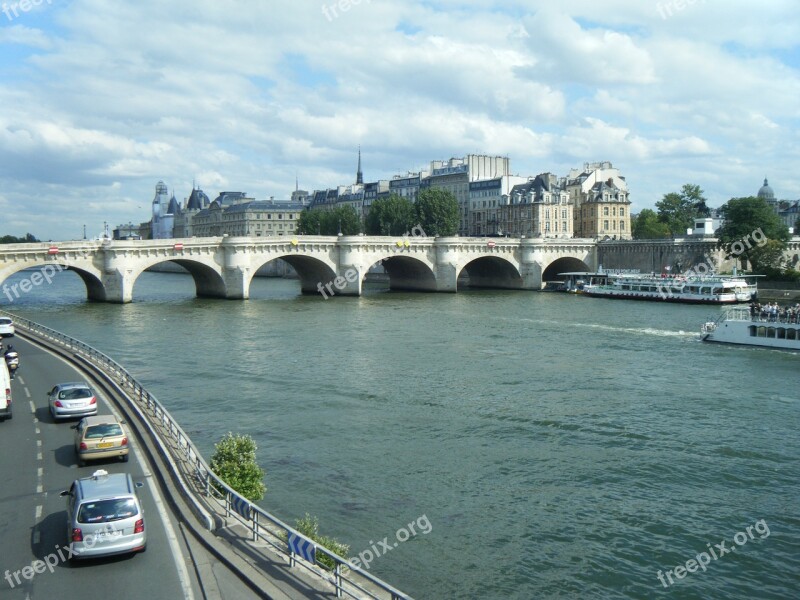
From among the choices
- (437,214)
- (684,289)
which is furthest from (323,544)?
(437,214)

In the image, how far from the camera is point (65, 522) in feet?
54.0

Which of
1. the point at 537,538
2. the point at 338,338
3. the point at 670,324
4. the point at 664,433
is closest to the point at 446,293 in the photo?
the point at 670,324

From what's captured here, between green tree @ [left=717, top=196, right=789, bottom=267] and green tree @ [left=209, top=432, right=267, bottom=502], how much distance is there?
86.8 metres

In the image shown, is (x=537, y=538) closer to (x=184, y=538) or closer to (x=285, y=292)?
(x=184, y=538)

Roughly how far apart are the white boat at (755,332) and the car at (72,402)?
41024mm

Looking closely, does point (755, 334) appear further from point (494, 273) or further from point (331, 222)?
point (331, 222)

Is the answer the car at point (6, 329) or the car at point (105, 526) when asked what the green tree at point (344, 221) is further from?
the car at point (105, 526)

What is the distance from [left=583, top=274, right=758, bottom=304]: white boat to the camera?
79.5 metres

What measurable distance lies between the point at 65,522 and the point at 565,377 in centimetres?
2703

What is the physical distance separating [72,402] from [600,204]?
113 metres

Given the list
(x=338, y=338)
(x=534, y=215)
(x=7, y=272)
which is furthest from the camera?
(x=534, y=215)

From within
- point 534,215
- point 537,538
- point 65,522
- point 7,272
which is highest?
point 534,215

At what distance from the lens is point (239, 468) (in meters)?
18.8

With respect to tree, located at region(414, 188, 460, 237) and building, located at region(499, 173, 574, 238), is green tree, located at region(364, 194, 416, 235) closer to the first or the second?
tree, located at region(414, 188, 460, 237)
